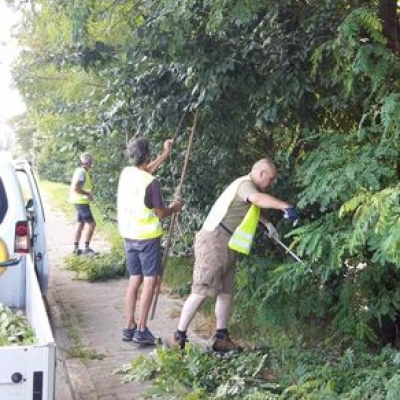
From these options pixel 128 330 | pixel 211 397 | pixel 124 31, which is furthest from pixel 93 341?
pixel 124 31

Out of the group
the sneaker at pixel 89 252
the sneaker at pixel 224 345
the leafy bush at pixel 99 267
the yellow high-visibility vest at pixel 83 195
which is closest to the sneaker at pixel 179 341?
the sneaker at pixel 224 345

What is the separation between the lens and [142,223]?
6.30 m

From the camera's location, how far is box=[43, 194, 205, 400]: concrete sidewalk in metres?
5.42

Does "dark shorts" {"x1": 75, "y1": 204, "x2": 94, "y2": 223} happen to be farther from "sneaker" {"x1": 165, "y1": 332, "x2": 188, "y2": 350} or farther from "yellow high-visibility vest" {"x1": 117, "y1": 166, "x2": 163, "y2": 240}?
"sneaker" {"x1": 165, "y1": 332, "x2": 188, "y2": 350}

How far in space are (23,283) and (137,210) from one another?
1.18 metres

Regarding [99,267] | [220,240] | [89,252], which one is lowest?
[89,252]

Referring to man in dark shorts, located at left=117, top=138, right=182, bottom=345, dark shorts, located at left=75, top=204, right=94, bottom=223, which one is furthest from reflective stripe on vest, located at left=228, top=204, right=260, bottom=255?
dark shorts, located at left=75, top=204, right=94, bottom=223

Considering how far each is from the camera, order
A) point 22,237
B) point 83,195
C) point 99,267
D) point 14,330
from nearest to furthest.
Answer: point 14,330, point 22,237, point 99,267, point 83,195

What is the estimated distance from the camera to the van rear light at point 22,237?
605 centimetres

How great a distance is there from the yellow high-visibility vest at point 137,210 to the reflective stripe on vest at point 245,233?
860mm

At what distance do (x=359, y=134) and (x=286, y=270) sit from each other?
4.01 feet

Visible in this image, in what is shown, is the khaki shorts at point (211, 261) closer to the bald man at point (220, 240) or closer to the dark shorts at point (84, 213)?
the bald man at point (220, 240)

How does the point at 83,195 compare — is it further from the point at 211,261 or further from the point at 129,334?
the point at 211,261

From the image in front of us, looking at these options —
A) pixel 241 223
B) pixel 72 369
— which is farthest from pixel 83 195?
pixel 241 223
